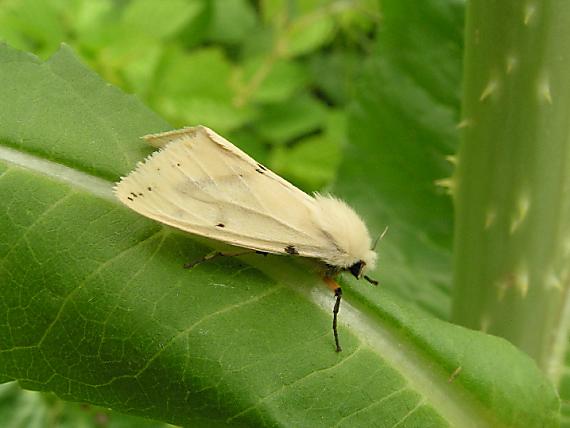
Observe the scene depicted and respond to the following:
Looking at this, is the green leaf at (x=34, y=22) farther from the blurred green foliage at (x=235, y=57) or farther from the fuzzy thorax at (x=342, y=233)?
the fuzzy thorax at (x=342, y=233)

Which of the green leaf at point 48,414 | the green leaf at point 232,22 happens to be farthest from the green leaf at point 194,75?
the green leaf at point 48,414

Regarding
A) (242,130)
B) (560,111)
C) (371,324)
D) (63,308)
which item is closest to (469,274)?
(371,324)

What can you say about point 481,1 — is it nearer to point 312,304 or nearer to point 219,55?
point 312,304

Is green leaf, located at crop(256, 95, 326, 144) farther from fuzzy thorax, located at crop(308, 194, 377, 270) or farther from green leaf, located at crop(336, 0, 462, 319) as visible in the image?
fuzzy thorax, located at crop(308, 194, 377, 270)

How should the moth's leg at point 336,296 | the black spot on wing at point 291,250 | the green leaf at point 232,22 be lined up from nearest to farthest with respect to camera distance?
the moth's leg at point 336,296 → the black spot on wing at point 291,250 → the green leaf at point 232,22

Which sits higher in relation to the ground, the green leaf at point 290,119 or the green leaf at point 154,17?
the green leaf at point 154,17
